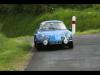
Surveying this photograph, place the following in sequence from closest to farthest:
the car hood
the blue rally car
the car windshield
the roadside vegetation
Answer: the roadside vegetation < the blue rally car < the car hood < the car windshield

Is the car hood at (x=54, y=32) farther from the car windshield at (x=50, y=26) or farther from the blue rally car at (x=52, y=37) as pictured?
the car windshield at (x=50, y=26)

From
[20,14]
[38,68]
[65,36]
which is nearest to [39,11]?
[20,14]

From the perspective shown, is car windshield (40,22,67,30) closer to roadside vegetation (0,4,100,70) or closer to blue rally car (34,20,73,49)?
blue rally car (34,20,73,49)

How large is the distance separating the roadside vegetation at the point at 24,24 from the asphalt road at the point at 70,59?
12.4 inches

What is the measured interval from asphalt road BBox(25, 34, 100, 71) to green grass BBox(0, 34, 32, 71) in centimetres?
22

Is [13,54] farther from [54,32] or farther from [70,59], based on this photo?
[54,32]

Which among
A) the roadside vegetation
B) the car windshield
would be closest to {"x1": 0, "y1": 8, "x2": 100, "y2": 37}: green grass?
the roadside vegetation

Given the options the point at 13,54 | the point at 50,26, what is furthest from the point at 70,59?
the point at 50,26

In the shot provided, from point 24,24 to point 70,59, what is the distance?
11.4 ft

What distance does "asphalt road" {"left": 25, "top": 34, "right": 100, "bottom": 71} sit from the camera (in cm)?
984

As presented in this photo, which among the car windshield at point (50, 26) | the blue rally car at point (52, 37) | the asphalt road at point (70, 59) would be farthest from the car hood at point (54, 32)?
the asphalt road at point (70, 59)

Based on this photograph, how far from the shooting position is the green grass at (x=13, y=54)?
32.9ft

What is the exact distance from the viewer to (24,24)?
14.0m
